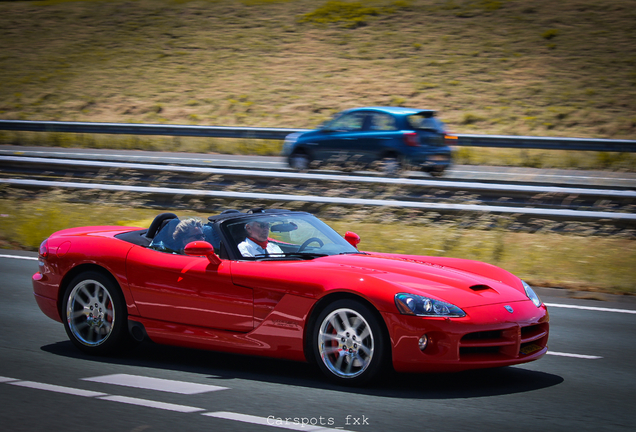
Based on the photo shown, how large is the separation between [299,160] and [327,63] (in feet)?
58.0

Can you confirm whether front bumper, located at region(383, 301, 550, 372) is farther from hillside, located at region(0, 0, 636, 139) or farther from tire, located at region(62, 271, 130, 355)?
hillside, located at region(0, 0, 636, 139)

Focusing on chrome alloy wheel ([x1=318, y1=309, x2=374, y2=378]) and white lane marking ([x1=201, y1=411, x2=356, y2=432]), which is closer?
white lane marking ([x1=201, y1=411, x2=356, y2=432])

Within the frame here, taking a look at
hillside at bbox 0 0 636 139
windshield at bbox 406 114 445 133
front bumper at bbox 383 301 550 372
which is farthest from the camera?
hillside at bbox 0 0 636 139

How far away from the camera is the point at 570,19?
3391 centimetres

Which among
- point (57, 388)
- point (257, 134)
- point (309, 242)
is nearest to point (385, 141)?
point (257, 134)

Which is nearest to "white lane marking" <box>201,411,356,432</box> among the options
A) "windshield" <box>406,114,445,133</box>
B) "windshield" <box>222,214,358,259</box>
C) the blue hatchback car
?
"windshield" <box>222,214,358,259</box>

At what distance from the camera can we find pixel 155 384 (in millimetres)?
5227

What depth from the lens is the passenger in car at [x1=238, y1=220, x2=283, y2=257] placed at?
5922mm

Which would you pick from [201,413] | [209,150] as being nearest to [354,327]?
[201,413]

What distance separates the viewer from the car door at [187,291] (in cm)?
554

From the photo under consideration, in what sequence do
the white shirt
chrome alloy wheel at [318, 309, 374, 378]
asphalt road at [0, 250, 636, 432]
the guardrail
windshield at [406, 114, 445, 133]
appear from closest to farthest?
asphalt road at [0, 250, 636, 432] → chrome alloy wheel at [318, 309, 374, 378] → the white shirt → windshield at [406, 114, 445, 133] → the guardrail

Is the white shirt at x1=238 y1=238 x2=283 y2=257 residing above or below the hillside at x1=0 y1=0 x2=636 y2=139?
below

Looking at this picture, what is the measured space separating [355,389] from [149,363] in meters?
1.70

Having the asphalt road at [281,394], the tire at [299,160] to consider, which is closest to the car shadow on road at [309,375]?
the asphalt road at [281,394]
